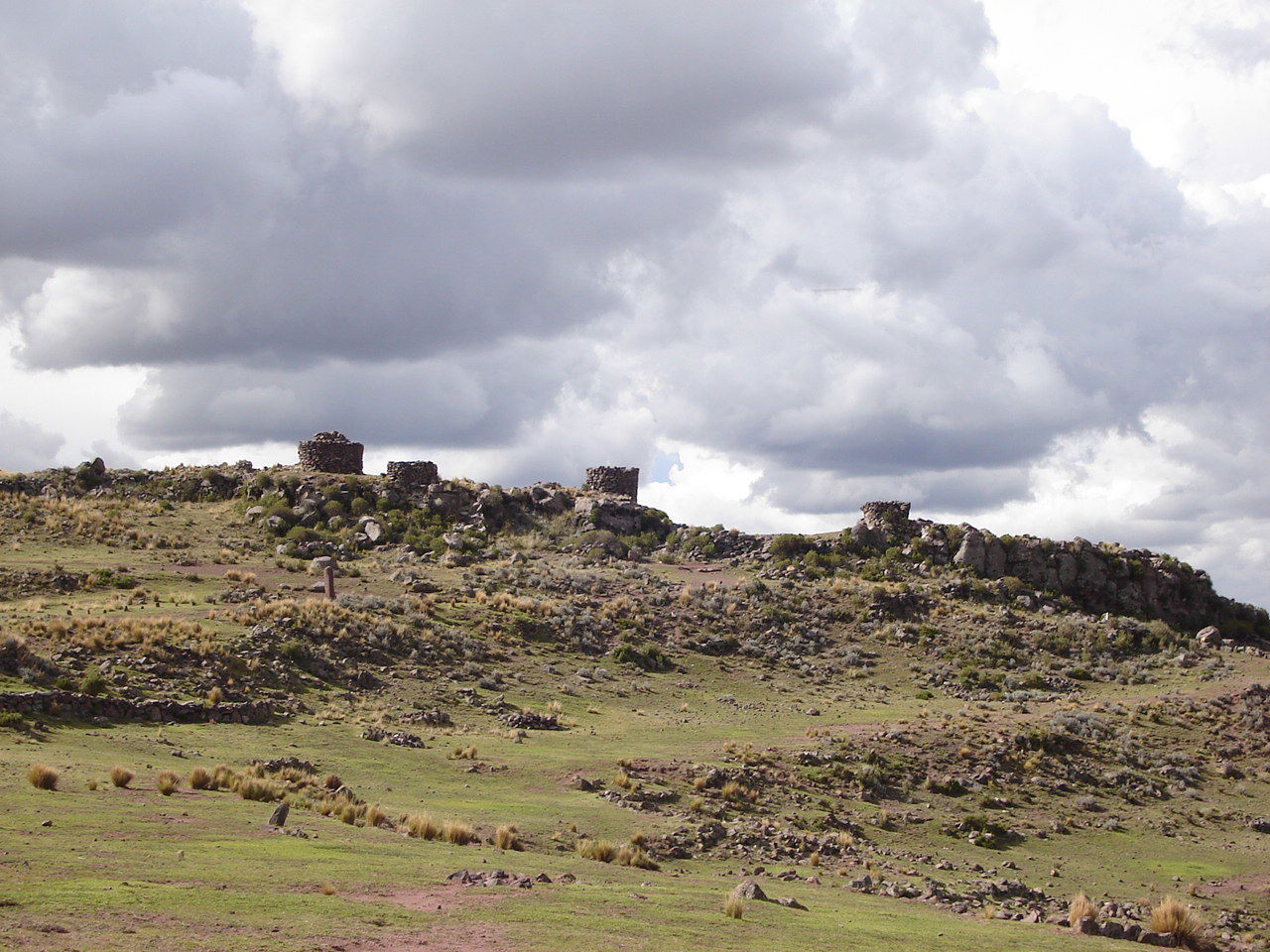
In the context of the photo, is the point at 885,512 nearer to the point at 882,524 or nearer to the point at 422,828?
the point at 882,524

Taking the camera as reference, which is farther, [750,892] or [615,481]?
[615,481]

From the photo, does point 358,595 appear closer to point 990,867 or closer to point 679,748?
point 679,748

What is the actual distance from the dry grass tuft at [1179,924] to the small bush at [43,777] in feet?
68.7

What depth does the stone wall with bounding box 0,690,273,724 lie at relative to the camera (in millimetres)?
30812

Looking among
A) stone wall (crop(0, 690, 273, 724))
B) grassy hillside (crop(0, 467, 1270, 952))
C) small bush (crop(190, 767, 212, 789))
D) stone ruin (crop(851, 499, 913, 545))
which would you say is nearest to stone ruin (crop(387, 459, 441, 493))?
grassy hillside (crop(0, 467, 1270, 952))

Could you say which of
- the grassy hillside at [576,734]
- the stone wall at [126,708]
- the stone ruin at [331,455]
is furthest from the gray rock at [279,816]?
the stone ruin at [331,455]

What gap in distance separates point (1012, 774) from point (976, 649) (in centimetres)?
2078

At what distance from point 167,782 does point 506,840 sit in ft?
22.0

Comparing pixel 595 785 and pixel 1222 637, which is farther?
pixel 1222 637

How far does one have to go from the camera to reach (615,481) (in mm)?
87750

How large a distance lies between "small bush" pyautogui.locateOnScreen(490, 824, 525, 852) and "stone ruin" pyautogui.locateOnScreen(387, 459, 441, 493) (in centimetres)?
5881

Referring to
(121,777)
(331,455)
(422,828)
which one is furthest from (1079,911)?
(331,455)

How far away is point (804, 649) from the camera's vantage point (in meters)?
59.0

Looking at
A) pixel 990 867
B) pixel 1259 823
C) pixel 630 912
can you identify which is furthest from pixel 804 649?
pixel 630 912
